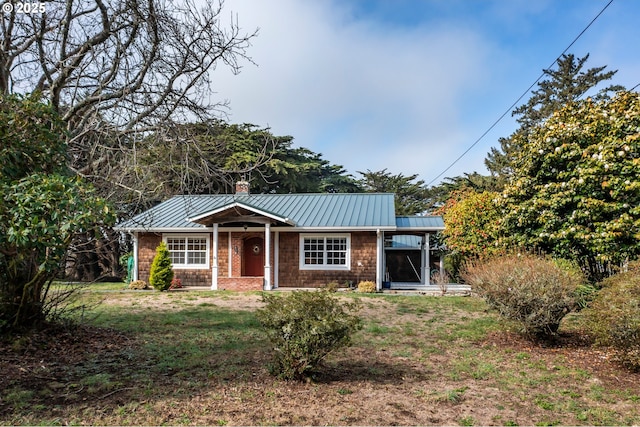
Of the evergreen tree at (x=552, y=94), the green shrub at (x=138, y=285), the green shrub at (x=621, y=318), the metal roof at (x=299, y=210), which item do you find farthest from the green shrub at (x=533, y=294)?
the evergreen tree at (x=552, y=94)

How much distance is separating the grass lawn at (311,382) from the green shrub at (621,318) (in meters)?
0.33

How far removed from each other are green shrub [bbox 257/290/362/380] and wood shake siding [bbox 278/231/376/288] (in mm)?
12550

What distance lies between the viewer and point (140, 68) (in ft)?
26.2

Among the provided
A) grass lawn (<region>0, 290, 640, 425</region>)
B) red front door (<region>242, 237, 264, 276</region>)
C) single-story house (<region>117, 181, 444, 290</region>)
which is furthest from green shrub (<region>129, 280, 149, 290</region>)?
grass lawn (<region>0, 290, 640, 425</region>)

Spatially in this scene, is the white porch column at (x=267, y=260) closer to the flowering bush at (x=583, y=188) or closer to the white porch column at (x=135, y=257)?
the white porch column at (x=135, y=257)

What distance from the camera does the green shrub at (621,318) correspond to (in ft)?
18.5

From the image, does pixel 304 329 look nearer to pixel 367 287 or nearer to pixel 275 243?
pixel 367 287

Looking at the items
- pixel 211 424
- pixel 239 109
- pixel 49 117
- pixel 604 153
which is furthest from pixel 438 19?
pixel 211 424

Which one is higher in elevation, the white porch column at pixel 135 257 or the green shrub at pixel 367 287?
the white porch column at pixel 135 257

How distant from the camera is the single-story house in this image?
17.6 m

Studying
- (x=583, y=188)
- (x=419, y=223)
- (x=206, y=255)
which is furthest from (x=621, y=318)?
(x=206, y=255)

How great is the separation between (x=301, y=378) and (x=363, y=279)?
41.3 feet

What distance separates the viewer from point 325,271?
1800 centimetres

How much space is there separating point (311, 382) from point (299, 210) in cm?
1481
